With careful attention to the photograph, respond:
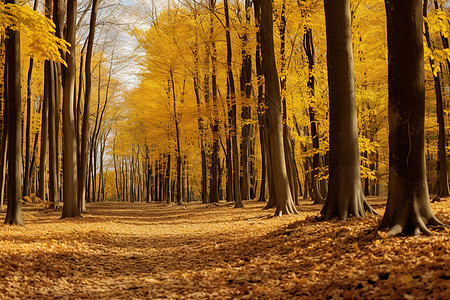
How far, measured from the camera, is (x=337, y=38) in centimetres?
720

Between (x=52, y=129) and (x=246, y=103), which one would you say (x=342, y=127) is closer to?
(x=246, y=103)

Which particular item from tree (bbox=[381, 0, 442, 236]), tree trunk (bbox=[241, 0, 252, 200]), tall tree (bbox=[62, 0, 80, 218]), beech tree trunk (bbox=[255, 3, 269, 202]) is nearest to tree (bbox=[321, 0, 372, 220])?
tree (bbox=[381, 0, 442, 236])

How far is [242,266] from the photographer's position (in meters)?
5.32

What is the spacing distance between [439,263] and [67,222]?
9.79 meters

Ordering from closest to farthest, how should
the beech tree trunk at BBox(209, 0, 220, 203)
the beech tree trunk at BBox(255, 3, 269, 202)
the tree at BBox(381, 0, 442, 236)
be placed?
1. the tree at BBox(381, 0, 442, 236)
2. the beech tree trunk at BBox(255, 3, 269, 202)
3. the beech tree trunk at BBox(209, 0, 220, 203)

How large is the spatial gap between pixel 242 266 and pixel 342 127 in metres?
3.49

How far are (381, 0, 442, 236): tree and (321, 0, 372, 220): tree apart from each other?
6.78 ft

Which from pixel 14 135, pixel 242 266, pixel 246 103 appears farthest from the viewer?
pixel 246 103

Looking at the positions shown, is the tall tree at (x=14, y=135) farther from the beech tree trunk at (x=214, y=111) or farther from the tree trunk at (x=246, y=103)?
the tree trunk at (x=246, y=103)

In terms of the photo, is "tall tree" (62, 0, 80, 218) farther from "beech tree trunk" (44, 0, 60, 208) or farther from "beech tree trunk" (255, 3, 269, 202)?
"beech tree trunk" (255, 3, 269, 202)

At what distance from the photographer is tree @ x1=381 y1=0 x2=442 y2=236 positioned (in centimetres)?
474

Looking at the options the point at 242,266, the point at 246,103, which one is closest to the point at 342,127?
the point at 242,266

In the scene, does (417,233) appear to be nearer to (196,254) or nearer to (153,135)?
(196,254)

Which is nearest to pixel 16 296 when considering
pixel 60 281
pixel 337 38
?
pixel 60 281
